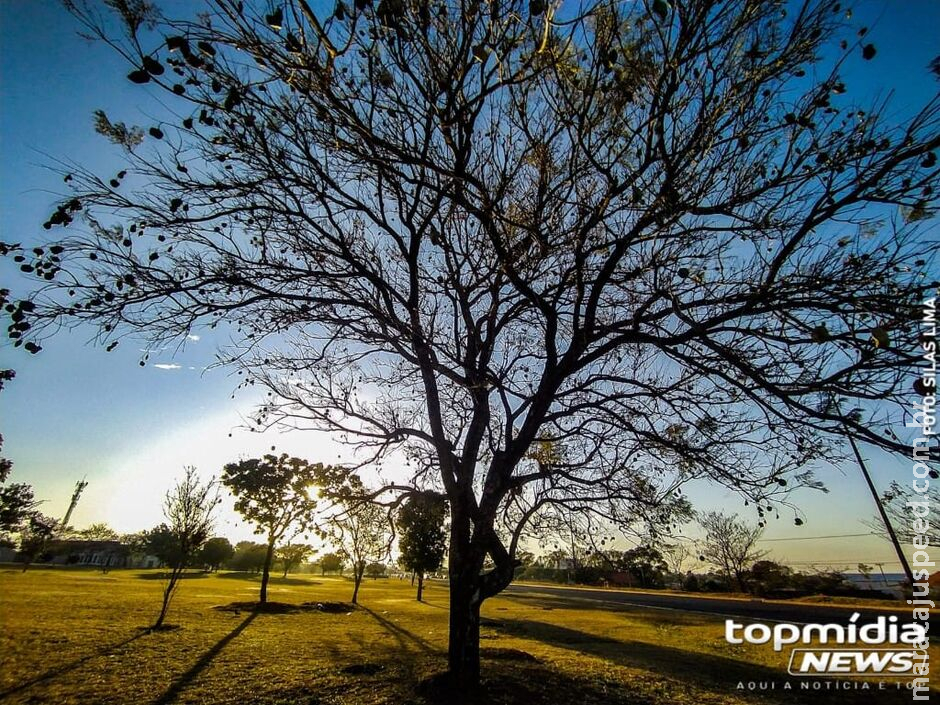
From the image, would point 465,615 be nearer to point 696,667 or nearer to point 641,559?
point 641,559

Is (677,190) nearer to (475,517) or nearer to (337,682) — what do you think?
(475,517)

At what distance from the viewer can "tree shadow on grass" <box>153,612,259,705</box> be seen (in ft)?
23.7

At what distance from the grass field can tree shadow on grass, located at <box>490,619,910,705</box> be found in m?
0.05

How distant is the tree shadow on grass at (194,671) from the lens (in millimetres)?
7230

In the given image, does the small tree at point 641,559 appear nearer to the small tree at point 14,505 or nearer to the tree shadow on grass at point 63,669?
the tree shadow on grass at point 63,669

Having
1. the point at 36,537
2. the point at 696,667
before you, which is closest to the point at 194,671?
the point at 696,667

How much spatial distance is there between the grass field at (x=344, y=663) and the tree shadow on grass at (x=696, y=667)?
A: 0.05 meters

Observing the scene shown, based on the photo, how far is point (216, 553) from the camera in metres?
76.3

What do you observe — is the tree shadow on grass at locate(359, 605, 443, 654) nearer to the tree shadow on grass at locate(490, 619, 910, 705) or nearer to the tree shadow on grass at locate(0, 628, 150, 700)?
the tree shadow on grass at locate(490, 619, 910, 705)

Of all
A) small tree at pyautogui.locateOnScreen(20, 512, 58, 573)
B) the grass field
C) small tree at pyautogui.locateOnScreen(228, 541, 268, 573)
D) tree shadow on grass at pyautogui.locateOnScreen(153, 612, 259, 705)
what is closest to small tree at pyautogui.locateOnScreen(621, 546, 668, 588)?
the grass field

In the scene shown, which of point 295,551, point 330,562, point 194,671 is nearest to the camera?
point 194,671

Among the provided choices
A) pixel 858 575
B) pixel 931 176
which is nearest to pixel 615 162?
pixel 931 176

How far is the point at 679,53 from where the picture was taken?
3.27 m

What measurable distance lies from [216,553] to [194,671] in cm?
8373
